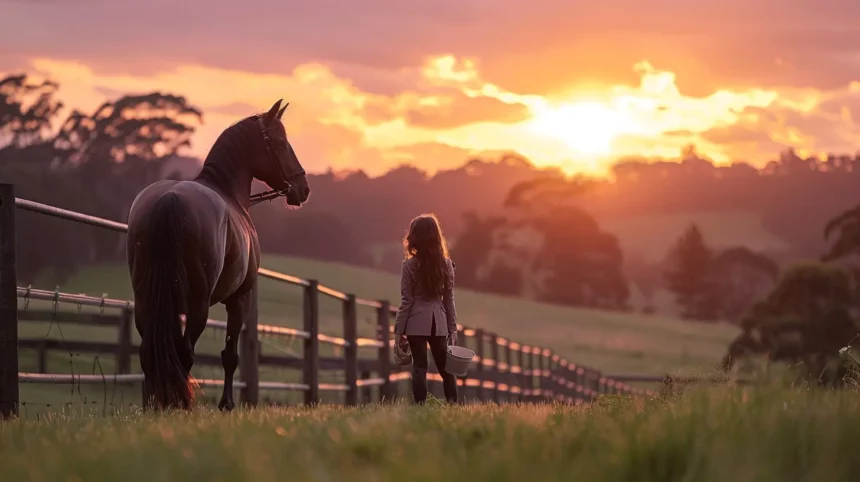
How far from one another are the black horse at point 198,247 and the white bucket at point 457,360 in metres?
1.66

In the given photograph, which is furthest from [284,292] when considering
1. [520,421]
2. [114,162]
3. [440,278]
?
[520,421]

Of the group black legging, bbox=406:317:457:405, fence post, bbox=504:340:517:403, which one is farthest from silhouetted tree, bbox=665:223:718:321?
black legging, bbox=406:317:457:405

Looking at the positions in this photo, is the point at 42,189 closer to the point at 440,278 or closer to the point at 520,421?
the point at 440,278

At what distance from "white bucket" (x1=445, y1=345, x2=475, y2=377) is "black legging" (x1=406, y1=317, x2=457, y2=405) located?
0.19 ft

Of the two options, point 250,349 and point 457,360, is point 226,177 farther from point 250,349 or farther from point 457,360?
point 250,349

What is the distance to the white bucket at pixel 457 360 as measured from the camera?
9812mm

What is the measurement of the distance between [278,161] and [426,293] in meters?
1.56

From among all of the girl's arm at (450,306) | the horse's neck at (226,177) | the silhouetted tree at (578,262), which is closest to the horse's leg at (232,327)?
the horse's neck at (226,177)

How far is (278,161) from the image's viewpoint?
9.86 meters

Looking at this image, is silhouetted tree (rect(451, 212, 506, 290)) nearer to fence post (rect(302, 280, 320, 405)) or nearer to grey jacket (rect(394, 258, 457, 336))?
fence post (rect(302, 280, 320, 405))

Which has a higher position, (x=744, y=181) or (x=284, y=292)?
(x=744, y=181)

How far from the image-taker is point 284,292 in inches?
2719

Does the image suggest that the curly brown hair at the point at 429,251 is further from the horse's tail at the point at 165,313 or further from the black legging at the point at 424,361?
the horse's tail at the point at 165,313

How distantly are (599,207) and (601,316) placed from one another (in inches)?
2539
